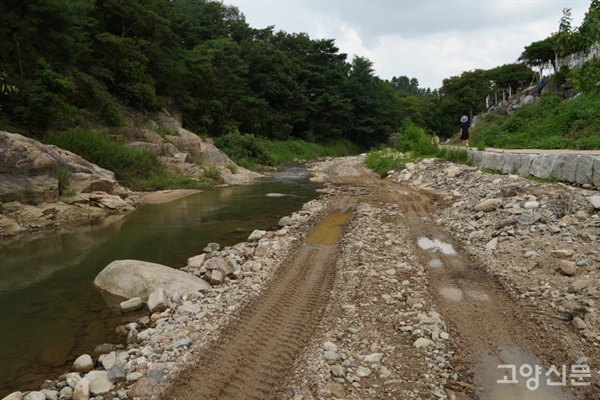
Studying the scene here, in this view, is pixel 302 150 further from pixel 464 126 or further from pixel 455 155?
pixel 455 155

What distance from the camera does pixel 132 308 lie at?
238 inches

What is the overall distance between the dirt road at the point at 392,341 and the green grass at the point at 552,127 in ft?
32.5

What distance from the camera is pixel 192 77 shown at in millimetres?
36531

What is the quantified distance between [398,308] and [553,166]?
25.8 feet

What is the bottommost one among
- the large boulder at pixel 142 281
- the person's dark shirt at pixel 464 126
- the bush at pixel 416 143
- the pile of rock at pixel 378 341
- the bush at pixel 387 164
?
the pile of rock at pixel 378 341

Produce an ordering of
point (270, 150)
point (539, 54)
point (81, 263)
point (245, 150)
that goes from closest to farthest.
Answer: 1. point (81, 263)
2. point (245, 150)
3. point (539, 54)
4. point (270, 150)

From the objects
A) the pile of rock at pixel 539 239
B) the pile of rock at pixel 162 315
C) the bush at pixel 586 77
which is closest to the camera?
the pile of rock at pixel 162 315

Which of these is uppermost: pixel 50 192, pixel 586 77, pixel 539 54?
pixel 539 54

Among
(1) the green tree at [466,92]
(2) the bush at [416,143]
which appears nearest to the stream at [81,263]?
(2) the bush at [416,143]

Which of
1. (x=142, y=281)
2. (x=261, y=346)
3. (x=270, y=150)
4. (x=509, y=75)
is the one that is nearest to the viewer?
(x=261, y=346)

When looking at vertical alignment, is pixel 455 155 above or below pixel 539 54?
below

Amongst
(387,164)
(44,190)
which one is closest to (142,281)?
(44,190)

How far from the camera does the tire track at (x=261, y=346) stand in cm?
388

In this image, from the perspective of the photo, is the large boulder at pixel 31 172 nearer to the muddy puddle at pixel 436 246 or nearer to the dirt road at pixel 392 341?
the dirt road at pixel 392 341
